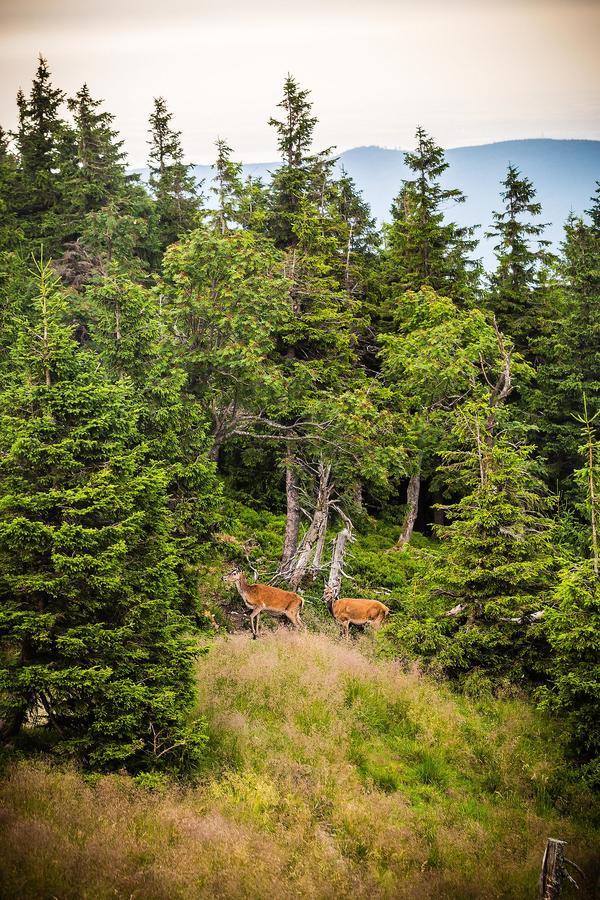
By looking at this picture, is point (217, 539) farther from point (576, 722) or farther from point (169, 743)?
point (576, 722)

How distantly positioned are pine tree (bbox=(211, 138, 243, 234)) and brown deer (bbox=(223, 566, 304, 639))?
10.8 meters

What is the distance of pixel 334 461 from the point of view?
19062 mm

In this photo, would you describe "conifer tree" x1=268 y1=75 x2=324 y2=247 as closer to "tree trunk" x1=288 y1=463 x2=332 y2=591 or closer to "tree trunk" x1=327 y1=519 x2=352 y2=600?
"tree trunk" x1=288 y1=463 x2=332 y2=591

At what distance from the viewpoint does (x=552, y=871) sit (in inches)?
271

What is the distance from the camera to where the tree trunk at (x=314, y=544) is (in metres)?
19.4

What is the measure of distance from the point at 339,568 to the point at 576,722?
31.5ft

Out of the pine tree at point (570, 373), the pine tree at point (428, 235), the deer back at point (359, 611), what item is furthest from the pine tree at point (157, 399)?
the pine tree at point (428, 235)

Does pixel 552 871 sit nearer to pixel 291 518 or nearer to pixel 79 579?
pixel 79 579

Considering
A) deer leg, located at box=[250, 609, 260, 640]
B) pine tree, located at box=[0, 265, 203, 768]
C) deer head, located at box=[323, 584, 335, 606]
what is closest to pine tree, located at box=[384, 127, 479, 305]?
deer head, located at box=[323, 584, 335, 606]

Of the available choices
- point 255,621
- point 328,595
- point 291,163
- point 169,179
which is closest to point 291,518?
point 328,595

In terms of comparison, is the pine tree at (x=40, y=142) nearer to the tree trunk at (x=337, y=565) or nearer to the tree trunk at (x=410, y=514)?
the tree trunk at (x=410, y=514)

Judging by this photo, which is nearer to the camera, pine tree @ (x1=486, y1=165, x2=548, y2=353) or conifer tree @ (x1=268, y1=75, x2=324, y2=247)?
conifer tree @ (x1=268, y1=75, x2=324, y2=247)

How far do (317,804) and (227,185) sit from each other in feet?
68.2

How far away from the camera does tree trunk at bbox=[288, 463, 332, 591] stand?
19.4 m
